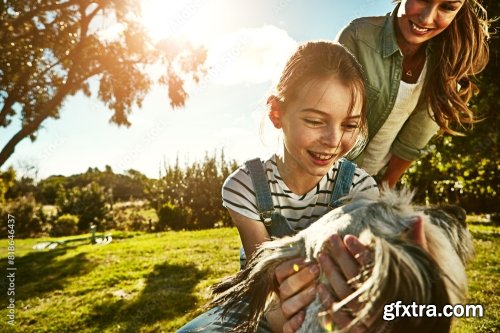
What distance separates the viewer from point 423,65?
3516 millimetres

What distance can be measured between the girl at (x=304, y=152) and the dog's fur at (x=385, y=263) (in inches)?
16.1

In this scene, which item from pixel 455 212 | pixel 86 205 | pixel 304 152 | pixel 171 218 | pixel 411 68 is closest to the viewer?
pixel 455 212

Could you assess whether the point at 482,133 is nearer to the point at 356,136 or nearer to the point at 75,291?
the point at 356,136

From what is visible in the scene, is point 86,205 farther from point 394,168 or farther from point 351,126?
point 351,126

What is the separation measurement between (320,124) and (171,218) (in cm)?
1837

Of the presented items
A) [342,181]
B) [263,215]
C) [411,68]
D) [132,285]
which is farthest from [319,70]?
[132,285]

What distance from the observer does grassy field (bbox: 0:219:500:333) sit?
615 centimetres

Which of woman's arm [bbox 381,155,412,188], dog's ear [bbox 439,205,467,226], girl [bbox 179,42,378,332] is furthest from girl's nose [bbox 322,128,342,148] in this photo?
woman's arm [bbox 381,155,412,188]

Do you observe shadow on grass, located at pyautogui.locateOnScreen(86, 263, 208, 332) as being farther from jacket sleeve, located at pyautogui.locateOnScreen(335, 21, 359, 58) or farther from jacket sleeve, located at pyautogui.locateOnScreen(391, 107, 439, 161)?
jacket sleeve, located at pyautogui.locateOnScreen(335, 21, 359, 58)

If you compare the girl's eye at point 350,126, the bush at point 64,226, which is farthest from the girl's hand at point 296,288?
the bush at point 64,226

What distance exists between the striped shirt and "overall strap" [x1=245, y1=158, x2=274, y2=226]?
3cm

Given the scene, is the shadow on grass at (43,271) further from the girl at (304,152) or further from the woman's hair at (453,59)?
the woman's hair at (453,59)

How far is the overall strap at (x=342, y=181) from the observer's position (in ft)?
8.75

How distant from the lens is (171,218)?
19.9 meters
